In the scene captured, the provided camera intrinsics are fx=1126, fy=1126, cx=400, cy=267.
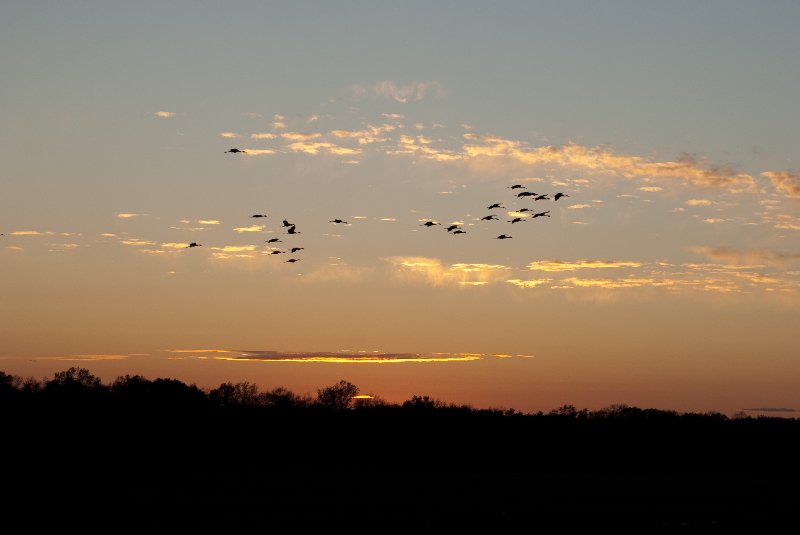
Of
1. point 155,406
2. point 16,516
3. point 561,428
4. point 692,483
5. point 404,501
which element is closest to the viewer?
point 16,516

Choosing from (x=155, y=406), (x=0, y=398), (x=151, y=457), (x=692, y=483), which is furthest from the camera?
(x=155, y=406)

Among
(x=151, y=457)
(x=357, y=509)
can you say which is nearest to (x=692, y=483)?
(x=357, y=509)

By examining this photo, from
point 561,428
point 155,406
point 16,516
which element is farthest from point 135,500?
point 561,428

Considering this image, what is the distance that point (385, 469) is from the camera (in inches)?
5094

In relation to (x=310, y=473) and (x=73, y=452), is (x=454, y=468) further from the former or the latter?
(x=73, y=452)

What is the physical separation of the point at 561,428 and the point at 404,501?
8898 centimetres

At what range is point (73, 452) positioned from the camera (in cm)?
10869

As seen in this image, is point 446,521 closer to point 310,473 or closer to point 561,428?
point 310,473

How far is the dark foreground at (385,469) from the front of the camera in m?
66.8

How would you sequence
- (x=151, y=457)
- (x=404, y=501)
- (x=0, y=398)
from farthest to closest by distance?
1. (x=0, y=398)
2. (x=151, y=457)
3. (x=404, y=501)

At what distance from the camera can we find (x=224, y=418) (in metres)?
146

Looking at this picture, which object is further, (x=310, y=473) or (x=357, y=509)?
(x=310, y=473)

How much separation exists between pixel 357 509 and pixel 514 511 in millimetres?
10159

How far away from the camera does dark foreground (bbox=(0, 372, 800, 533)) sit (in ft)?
219
